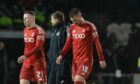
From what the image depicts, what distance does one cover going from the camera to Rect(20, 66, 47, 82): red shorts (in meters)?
10.1

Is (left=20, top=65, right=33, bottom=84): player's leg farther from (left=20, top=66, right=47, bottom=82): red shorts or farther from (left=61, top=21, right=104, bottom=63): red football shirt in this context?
(left=61, top=21, right=104, bottom=63): red football shirt

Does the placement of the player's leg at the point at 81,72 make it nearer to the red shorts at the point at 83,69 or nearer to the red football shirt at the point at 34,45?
the red shorts at the point at 83,69

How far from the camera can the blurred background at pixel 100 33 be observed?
1465 centimetres

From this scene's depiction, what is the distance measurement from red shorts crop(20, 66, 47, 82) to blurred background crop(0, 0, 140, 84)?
4259 millimetres

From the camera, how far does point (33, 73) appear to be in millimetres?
10219

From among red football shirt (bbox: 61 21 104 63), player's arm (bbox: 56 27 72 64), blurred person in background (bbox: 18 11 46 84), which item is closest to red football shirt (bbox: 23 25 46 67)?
blurred person in background (bbox: 18 11 46 84)

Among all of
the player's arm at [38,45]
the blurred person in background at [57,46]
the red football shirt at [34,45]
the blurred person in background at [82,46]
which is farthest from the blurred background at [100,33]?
the blurred person in background at [82,46]

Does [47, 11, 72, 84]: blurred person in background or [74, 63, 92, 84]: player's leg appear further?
[47, 11, 72, 84]: blurred person in background

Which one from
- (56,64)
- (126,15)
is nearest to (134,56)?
(126,15)

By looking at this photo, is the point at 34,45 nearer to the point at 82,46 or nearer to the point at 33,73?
the point at 33,73

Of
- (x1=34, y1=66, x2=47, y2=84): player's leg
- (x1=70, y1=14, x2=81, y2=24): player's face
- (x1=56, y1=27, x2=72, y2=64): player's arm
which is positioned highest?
(x1=70, y1=14, x2=81, y2=24): player's face

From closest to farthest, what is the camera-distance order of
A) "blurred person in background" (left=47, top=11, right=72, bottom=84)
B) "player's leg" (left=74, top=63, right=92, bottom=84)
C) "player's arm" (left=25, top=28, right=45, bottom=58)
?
"player's leg" (left=74, top=63, right=92, bottom=84) < "player's arm" (left=25, top=28, right=45, bottom=58) < "blurred person in background" (left=47, top=11, right=72, bottom=84)

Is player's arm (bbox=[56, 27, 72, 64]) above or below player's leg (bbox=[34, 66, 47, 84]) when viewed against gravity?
above

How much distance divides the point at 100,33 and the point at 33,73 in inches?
204
